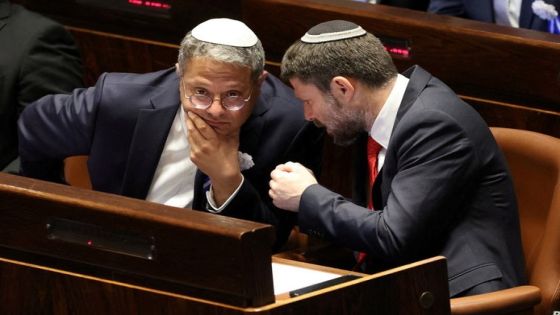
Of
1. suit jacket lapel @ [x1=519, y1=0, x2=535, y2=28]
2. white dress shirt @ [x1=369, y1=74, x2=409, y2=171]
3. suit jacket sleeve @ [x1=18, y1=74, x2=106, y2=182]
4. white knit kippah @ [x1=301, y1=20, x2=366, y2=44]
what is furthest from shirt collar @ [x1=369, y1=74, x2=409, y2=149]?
suit jacket lapel @ [x1=519, y1=0, x2=535, y2=28]

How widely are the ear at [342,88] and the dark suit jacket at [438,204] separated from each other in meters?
0.09

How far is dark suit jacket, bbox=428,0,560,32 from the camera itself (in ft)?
8.02

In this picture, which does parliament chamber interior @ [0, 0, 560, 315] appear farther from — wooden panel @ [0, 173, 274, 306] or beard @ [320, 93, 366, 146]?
beard @ [320, 93, 366, 146]

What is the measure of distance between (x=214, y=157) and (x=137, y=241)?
0.61 m

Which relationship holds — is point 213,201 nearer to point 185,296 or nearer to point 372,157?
point 372,157

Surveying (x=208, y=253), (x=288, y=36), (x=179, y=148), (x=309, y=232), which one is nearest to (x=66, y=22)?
(x=288, y=36)

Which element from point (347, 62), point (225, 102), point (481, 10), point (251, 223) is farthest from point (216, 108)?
point (481, 10)

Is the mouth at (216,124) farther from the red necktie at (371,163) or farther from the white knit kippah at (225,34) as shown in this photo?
the red necktie at (371,163)

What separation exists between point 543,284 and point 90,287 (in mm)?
808

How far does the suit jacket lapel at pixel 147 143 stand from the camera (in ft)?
6.04

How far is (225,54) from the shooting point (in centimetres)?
173

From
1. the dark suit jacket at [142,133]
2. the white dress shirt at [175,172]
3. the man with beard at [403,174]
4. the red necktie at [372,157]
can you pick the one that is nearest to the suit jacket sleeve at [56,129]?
the dark suit jacket at [142,133]

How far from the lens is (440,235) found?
167cm

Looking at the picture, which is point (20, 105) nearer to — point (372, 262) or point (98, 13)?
point (98, 13)
